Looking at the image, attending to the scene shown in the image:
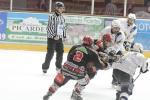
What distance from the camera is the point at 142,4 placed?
13219mm

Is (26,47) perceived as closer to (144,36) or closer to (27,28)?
(27,28)

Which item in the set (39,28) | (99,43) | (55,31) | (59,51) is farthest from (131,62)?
(39,28)

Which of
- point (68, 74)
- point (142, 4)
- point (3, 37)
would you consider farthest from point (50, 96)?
point (142, 4)

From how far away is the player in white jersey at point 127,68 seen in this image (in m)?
5.70

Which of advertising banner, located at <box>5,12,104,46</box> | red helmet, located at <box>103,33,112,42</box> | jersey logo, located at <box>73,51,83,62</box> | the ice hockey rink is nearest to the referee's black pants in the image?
the ice hockey rink

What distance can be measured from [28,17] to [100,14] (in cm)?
186

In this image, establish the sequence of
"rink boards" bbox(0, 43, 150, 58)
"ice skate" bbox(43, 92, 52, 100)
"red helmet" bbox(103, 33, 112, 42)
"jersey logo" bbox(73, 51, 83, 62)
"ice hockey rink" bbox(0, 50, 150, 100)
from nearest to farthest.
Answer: "jersey logo" bbox(73, 51, 83, 62) < "ice skate" bbox(43, 92, 52, 100) < "red helmet" bbox(103, 33, 112, 42) < "ice hockey rink" bbox(0, 50, 150, 100) < "rink boards" bbox(0, 43, 150, 58)

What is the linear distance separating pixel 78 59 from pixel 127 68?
549mm

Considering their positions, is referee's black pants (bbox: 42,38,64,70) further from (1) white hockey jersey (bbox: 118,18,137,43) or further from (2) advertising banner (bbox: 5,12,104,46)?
(2) advertising banner (bbox: 5,12,104,46)

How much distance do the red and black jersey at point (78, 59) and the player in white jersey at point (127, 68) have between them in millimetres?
309

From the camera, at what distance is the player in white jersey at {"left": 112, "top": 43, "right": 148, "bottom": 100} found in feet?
18.7

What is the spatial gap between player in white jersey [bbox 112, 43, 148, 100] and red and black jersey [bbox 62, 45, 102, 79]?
1.01 ft

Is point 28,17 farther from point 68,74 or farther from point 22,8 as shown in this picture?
point 68,74

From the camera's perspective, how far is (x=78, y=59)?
5699mm
